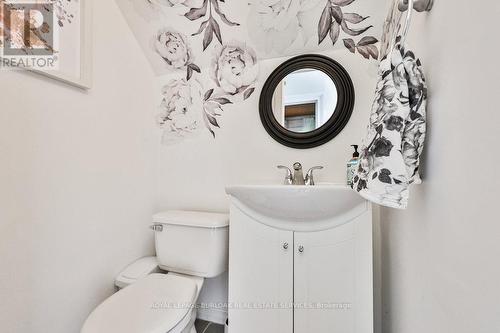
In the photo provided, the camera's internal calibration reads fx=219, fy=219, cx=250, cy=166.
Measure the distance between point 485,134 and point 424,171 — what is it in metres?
0.25

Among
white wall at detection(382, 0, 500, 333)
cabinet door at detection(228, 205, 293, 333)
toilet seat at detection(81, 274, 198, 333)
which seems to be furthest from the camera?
cabinet door at detection(228, 205, 293, 333)

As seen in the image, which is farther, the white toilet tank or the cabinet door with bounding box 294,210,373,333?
the white toilet tank

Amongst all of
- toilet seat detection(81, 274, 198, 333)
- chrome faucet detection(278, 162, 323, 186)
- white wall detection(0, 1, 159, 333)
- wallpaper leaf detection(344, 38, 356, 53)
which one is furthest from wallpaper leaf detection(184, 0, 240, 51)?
toilet seat detection(81, 274, 198, 333)

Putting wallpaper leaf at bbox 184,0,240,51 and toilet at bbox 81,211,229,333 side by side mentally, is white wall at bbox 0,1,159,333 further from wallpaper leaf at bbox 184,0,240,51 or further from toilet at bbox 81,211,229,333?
wallpaper leaf at bbox 184,0,240,51

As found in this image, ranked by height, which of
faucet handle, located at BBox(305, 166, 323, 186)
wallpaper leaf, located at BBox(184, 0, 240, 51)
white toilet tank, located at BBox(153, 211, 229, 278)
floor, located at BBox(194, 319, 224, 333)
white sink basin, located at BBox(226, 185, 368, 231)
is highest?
wallpaper leaf, located at BBox(184, 0, 240, 51)

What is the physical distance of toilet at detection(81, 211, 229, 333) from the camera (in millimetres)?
785

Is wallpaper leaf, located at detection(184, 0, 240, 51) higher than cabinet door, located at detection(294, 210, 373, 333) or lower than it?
higher

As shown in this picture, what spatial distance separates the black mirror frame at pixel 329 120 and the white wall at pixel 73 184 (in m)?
0.81

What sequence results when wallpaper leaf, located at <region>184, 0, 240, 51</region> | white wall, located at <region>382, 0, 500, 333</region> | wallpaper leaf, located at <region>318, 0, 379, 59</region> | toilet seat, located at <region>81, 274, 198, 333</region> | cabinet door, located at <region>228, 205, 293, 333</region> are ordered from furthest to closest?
wallpaper leaf, located at <region>184, 0, 240, 51</region>
wallpaper leaf, located at <region>318, 0, 379, 59</region>
cabinet door, located at <region>228, 205, 293, 333</region>
toilet seat, located at <region>81, 274, 198, 333</region>
white wall, located at <region>382, 0, 500, 333</region>

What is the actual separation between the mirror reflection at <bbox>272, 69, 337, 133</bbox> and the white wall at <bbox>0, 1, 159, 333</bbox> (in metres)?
0.89

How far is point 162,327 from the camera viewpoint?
0.76 m

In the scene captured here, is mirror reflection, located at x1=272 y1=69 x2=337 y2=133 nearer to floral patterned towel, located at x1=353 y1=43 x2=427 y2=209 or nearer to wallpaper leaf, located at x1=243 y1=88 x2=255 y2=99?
wallpaper leaf, located at x1=243 y1=88 x2=255 y2=99

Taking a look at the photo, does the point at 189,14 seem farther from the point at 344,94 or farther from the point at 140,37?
the point at 344,94

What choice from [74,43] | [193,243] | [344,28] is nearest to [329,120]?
[344,28]
